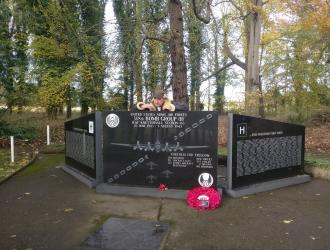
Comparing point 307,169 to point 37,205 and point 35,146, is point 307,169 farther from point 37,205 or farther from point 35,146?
point 35,146

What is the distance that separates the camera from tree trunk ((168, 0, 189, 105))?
11.0m

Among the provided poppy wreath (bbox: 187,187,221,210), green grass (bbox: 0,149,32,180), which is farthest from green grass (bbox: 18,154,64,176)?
poppy wreath (bbox: 187,187,221,210)

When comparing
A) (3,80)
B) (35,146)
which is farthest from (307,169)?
(3,80)

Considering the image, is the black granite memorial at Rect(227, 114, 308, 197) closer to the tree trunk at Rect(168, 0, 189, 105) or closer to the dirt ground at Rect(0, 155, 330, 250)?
the dirt ground at Rect(0, 155, 330, 250)

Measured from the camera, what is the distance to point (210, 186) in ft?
21.8

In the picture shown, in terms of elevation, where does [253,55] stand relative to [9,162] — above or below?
above

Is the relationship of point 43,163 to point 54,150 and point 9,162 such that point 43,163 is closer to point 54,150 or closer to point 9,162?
point 9,162

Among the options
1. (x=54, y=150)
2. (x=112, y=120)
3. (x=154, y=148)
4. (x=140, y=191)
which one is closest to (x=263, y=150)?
(x=154, y=148)

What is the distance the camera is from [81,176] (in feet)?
26.5

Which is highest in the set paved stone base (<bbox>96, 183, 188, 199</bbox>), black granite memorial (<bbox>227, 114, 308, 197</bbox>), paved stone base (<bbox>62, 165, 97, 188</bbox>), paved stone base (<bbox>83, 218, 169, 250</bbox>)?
black granite memorial (<bbox>227, 114, 308, 197</bbox>)

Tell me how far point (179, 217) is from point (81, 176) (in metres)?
3.22

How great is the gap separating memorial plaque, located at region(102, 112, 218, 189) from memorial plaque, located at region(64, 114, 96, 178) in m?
0.45

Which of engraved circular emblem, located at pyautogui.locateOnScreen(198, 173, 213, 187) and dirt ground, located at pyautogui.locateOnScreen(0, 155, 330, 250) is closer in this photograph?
dirt ground, located at pyautogui.locateOnScreen(0, 155, 330, 250)

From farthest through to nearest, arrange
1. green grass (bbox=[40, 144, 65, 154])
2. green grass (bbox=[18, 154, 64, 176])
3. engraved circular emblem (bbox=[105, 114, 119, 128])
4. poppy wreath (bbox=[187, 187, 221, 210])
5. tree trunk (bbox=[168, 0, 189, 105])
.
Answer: green grass (bbox=[40, 144, 65, 154]) < tree trunk (bbox=[168, 0, 189, 105]) < green grass (bbox=[18, 154, 64, 176]) < engraved circular emblem (bbox=[105, 114, 119, 128]) < poppy wreath (bbox=[187, 187, 221, 210])
